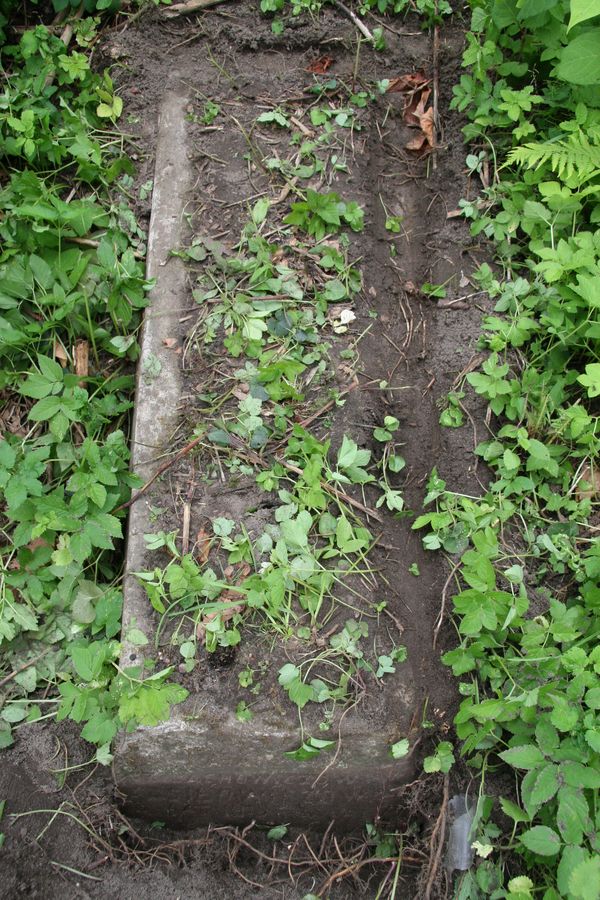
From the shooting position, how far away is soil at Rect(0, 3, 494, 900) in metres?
2.29

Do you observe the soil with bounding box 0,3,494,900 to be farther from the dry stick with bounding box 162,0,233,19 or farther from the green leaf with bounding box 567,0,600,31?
the green leaf with bounding box 567,0,600,31

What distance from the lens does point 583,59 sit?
2318mm

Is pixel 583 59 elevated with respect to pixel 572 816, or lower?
elevated

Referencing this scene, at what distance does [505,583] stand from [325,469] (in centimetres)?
73

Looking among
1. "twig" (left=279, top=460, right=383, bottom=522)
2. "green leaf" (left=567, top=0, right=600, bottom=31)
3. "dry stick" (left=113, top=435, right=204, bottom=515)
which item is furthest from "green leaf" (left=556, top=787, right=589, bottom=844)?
"green leaf" (left=567, top=0, right=600, bottom=31)

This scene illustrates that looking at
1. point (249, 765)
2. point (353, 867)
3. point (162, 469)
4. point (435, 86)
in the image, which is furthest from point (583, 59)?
point (353, 867)

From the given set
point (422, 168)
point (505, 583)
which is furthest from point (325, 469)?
point (422, 168)

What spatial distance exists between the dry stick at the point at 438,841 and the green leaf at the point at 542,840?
0.30 meters

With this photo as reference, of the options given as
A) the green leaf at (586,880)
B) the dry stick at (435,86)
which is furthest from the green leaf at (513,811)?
the dry stick at (435,86)

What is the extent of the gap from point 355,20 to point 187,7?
0.74 m

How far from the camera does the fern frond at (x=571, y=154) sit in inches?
98.0

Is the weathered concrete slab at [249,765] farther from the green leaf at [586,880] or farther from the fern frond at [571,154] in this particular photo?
the fern frond at [571,154]

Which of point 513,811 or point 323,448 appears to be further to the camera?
point 323,448

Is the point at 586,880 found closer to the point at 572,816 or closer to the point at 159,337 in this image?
the point at 572,816
